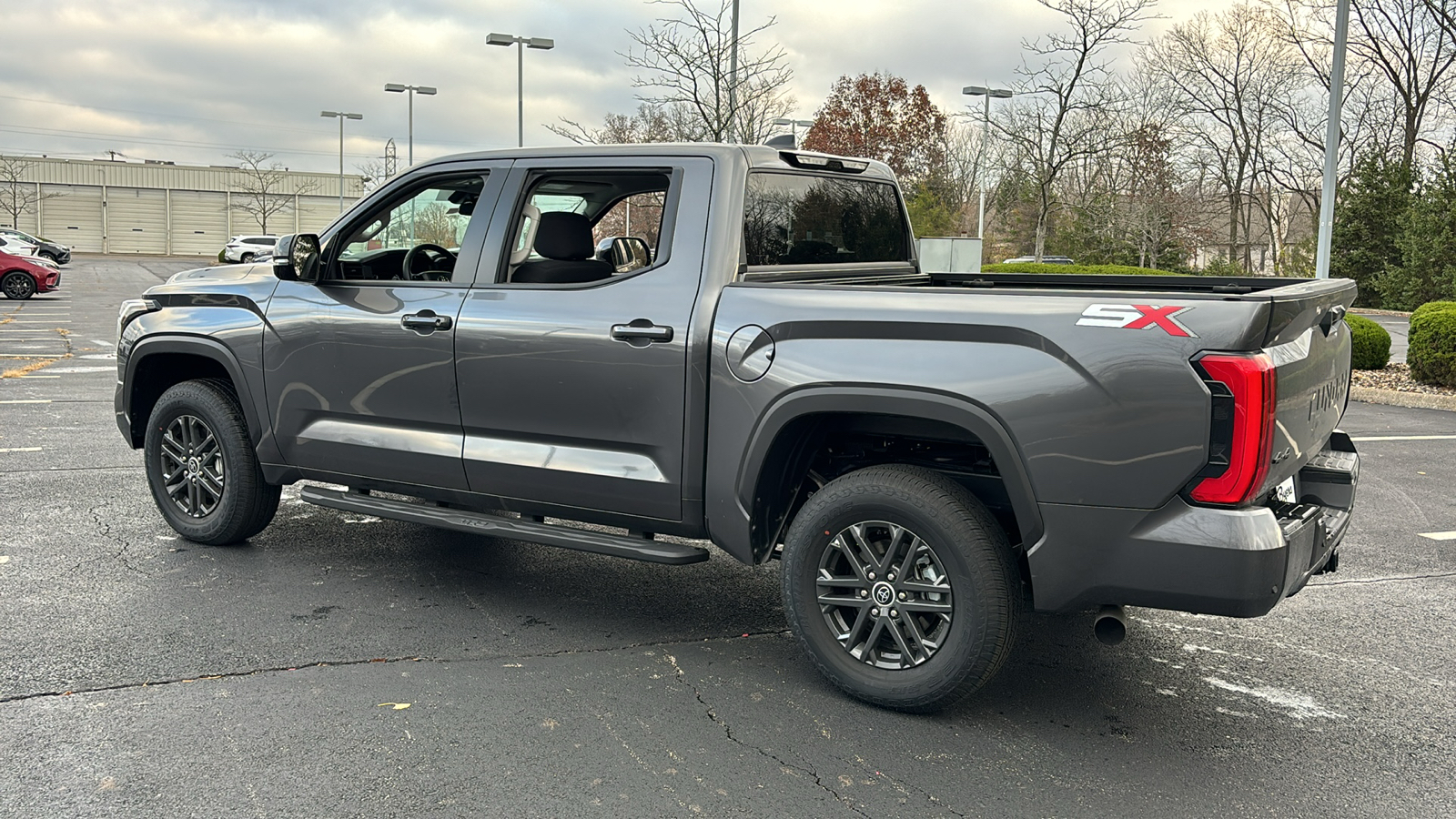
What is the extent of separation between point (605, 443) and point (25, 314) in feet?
69.9

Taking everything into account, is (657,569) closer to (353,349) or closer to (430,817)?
(353,349)

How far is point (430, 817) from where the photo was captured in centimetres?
311

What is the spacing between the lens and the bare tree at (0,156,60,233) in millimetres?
72125

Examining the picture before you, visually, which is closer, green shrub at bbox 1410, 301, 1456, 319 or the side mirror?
the side mirror

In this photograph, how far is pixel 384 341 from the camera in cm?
494

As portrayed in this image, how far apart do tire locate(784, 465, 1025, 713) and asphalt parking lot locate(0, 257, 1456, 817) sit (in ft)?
0.55

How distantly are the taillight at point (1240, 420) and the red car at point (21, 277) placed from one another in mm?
28131

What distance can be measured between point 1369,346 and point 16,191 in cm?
8088

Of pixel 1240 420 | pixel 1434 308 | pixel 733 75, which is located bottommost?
pixel 1240 420

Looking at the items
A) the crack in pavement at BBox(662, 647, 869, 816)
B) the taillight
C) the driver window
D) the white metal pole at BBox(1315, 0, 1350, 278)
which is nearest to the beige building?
the white metal pole at BBox(1315, 0, 1350, 278)

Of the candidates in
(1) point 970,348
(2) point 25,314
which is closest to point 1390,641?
(1) point 970,348

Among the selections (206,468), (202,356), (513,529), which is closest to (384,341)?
(513,529)

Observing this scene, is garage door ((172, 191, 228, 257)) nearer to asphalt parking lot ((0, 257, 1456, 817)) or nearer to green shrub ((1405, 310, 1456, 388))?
green shrub ((1405, 310, 1456, 388))

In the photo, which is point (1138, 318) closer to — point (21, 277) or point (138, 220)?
point (21, 277)
